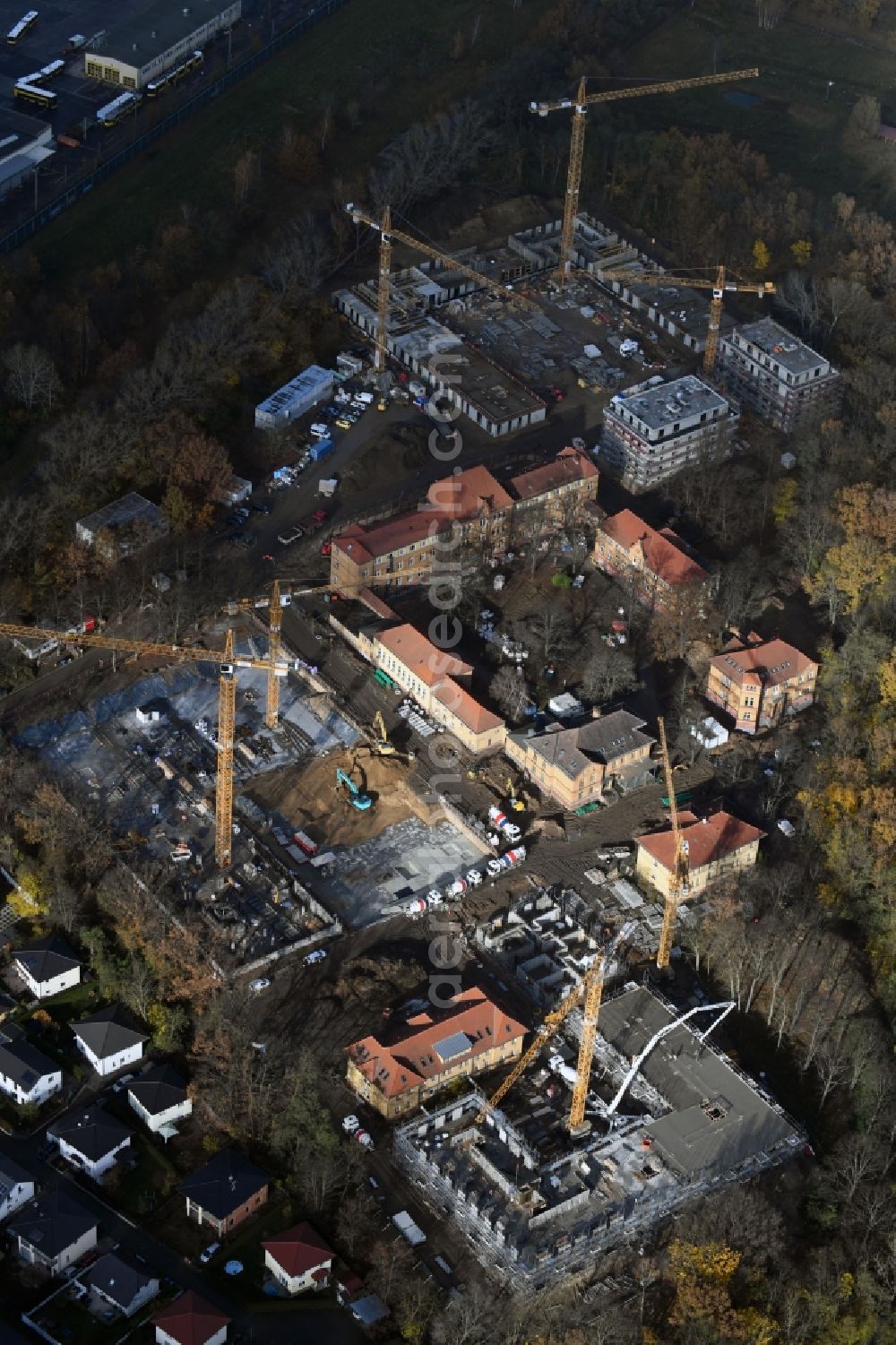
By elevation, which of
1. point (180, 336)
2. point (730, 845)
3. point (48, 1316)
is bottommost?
point (48, 1316)

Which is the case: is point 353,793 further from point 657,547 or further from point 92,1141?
point 92,1141

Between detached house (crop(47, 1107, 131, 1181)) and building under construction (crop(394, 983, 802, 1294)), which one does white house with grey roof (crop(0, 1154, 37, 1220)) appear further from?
building under construction (crop(394, 983, 802, 1294))

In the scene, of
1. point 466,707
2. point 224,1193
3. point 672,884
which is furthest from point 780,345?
point 224,1193

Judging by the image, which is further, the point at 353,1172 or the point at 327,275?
the point at 327,275

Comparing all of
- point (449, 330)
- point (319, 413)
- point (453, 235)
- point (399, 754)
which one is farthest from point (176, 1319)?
point (453, 235)

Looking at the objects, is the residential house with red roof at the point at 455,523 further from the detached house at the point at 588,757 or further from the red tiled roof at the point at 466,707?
the detached house at the point at 588,757

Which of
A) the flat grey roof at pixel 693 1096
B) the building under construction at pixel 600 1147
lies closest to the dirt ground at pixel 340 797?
the building under construction at pixel 600 1147

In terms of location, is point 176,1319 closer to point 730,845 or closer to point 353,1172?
point 353,1172
